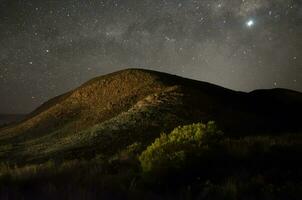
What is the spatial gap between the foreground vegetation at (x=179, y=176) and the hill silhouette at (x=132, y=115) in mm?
10663

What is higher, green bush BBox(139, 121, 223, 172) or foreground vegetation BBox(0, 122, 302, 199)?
green bush BBox(139, 121, 223, 172)

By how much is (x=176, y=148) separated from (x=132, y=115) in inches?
719

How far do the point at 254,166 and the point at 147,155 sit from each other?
339 cm

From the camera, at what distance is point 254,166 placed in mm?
12023

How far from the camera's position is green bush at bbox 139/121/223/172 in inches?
448

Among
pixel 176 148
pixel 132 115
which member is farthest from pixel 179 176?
pixel 132 115

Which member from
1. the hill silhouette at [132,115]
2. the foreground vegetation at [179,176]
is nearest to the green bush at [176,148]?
the foreground vegetation at [179,176]

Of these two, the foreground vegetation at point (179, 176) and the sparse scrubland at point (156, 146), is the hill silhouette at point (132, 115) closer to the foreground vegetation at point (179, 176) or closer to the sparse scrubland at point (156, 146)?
the sparse scrubland at point (156, 146)

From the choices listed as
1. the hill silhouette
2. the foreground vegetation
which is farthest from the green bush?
the hill silhouette

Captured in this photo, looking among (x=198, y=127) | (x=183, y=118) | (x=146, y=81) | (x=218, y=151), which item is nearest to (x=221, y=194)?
(x=218, y=151)

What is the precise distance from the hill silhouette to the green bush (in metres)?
7.70

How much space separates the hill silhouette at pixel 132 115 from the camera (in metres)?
26.9

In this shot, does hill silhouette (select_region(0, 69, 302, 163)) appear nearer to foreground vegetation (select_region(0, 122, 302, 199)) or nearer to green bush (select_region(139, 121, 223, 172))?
green bush (select_region(139, 121, 223, 172))

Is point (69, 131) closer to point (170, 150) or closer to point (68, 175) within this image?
point (170, 150)
